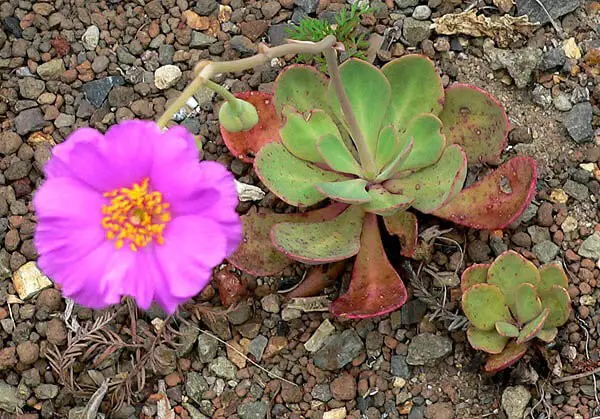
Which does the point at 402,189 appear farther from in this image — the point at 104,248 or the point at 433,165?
the point at 104,248

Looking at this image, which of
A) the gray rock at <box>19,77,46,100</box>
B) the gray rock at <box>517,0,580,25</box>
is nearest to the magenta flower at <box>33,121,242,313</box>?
the gray rock at <box>19,77,46,100</box>

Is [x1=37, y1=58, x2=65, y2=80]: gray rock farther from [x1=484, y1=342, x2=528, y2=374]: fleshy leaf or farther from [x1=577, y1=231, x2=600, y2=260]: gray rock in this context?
[x1=577, y1=231, x2=600, y2=260]: gray rock

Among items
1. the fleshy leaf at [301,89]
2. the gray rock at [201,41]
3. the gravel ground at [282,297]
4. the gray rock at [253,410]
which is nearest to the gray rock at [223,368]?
the gravel ground at [282,297]

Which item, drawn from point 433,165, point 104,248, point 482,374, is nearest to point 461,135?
point 433,165

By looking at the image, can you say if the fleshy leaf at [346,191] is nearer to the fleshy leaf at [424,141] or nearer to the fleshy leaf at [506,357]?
the fleshy leaf at [424,141]

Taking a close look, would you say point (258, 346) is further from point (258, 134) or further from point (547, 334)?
point (547, 334)

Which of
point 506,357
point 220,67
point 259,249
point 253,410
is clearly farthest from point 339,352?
point 220,67

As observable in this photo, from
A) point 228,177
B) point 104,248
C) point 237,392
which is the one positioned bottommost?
point 237,392
